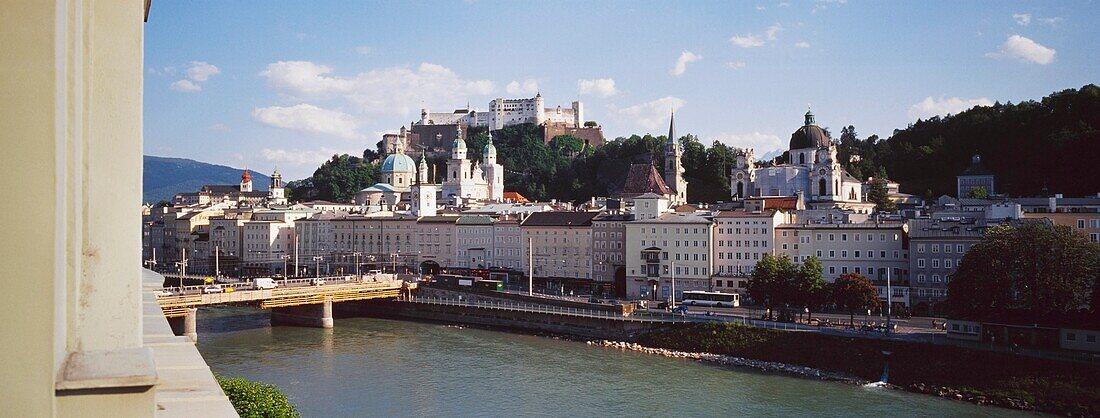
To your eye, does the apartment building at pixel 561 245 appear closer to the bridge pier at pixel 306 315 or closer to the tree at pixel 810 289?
the bridge pier at pixel 306 315

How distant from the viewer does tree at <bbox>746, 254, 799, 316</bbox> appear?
3700 cm

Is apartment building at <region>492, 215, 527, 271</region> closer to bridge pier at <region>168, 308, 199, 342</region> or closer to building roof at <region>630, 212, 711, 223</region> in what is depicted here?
building roof at <region>630, 212, 711, 223</region>

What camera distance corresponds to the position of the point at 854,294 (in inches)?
1396

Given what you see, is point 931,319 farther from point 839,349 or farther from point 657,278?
point 657,278

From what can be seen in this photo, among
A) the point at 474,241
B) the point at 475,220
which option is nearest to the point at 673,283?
the point at 474,241

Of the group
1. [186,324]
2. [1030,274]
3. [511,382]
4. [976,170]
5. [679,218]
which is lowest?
[511,382]

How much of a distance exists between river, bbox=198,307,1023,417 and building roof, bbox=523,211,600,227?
1546cm

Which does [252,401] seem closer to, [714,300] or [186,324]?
[186,324]

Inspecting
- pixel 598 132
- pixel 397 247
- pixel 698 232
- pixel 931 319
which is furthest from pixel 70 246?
pixel 598 132

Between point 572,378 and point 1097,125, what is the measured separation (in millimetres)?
47241

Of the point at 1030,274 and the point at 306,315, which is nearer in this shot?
the point at 1030,274

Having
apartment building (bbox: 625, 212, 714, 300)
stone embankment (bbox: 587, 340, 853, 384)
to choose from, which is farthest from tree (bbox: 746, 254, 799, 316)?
apartment building (bbox: 625, 212, 714, 300)

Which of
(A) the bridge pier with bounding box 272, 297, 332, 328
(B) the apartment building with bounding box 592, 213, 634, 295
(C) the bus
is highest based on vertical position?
(B) the apartment building with bounding box 592, 213, 634, 295

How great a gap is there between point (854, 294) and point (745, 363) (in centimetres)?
646
